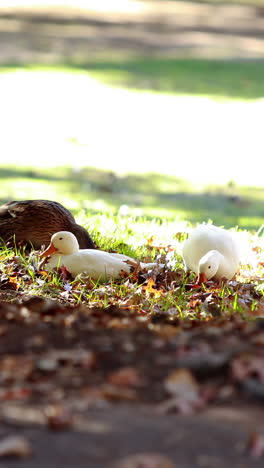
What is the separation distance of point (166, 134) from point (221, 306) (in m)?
7.27


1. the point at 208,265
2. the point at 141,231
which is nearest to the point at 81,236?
the point at 141,231

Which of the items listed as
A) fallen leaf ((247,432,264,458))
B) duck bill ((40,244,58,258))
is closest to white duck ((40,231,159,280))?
duck bill ((40,244,58,258))

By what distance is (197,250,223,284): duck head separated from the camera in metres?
4.92

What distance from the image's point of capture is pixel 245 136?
38.4 feet

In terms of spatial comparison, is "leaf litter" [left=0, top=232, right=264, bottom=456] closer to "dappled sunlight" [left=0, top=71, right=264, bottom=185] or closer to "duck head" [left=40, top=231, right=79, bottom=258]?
"duck head" [left=40, top=231, right=79, bottom=258]

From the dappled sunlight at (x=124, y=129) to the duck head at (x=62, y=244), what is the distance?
5084 mm

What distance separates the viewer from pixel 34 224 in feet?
17.9

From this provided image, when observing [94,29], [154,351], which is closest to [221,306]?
[154,351]

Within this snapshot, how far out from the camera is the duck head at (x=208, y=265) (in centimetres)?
492

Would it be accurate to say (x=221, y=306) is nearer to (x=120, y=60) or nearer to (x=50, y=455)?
(x=50, y=455)

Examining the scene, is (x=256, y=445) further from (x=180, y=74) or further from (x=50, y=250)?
(x=180, y=74)

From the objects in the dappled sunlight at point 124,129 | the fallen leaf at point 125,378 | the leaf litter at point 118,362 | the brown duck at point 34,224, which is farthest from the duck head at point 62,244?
the dappled sunlight at point 124,129

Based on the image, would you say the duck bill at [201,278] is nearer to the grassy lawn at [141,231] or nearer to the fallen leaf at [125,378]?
the grassy lawn at [141,231]

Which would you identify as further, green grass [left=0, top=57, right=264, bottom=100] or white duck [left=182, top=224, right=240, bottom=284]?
green grass [left=0, top=57, right=264, bottom=100]
